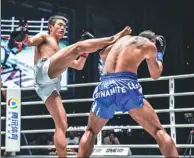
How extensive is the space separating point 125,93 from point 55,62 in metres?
0.53

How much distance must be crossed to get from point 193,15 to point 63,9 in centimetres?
251

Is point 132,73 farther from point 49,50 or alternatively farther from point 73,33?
point 73,33

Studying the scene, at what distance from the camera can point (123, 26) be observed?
8.23 m

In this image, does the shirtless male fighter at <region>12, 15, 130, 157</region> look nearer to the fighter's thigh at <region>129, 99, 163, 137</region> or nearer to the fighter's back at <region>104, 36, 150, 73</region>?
the fighter's back at <region>104, 36, 150, 73</region>

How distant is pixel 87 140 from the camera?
2.38m

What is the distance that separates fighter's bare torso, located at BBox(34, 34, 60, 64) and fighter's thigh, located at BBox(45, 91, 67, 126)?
297mm

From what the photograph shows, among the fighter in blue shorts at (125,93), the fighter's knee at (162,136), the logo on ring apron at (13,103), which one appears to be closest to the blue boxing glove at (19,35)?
the fighter in blue shorts at (125,93)

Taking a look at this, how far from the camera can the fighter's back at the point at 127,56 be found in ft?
8.00

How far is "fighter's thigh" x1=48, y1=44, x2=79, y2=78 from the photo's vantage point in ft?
8.17

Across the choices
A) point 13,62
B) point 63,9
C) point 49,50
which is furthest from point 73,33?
point 49,50

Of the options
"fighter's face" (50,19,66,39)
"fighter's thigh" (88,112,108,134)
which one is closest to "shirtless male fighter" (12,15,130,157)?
"fighter's face" (50,19,66,39)

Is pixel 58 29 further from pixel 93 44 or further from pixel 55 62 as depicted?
pixel 93 44

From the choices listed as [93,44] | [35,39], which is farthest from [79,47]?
[35,39]

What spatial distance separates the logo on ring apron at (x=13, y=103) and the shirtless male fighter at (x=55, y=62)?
130 cm
